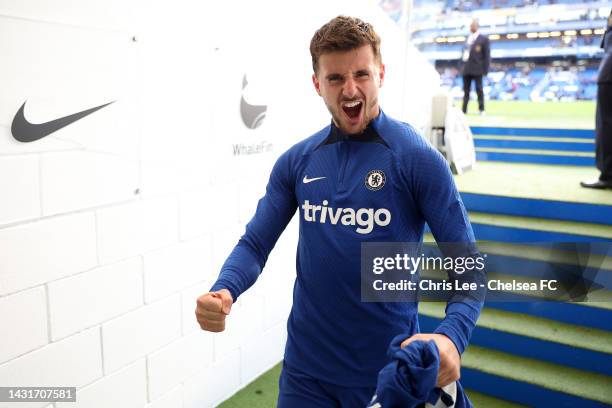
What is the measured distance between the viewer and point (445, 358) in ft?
3.11

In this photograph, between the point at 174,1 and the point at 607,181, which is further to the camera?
the point at 607,181

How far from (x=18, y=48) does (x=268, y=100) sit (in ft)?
4.49

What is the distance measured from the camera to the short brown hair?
1.18 m

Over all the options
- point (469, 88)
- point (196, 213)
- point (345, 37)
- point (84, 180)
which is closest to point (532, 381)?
point (196, 213)

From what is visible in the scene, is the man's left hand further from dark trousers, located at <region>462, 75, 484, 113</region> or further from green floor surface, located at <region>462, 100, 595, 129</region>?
dark trousers, located at <region>462, 75, 484, 113</region>

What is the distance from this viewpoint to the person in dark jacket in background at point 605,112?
3.27 m

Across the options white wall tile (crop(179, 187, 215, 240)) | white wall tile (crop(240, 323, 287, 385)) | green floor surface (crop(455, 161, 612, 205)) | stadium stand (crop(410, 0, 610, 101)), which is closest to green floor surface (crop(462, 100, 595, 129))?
green floor surface (crop(455, 161, 612, 205))

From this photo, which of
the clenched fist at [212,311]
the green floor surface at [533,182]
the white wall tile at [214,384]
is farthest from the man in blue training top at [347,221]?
the green floor surface at [533,182]

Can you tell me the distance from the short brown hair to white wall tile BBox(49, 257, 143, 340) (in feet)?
3.73

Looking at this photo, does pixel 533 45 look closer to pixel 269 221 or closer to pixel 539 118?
pixel 539 118

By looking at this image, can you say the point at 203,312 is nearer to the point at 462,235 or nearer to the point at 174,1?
the point at 462,235

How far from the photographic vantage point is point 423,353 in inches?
35.9

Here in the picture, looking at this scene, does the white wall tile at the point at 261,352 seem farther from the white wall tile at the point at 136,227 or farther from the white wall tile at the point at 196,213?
the white wall tile at the point at 136,227

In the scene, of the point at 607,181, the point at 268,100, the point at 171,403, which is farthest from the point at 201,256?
the point at 607,181
